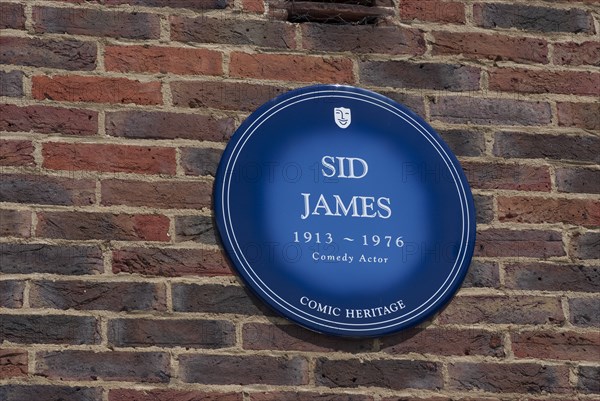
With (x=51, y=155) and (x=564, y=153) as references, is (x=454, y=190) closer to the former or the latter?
(x=564, y=153)

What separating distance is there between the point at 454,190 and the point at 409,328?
349mm

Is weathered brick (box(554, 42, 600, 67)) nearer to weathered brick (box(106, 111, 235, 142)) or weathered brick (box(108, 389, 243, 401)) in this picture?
weathered brick (box(106, 111, 235, 142))

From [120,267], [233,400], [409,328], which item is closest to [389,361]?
[409,328]

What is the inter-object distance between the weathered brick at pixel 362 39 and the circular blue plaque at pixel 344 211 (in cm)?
13

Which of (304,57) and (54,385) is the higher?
(304,57)

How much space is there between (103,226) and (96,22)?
496 mm

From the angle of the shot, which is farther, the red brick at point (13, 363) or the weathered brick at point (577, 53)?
the weathered brick at point (577, 53)

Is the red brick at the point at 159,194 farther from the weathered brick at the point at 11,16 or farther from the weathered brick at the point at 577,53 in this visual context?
the weathered brick at the point at 577,53

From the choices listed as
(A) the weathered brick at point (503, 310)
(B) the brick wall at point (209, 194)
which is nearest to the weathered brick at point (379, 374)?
(B) the brick wall at point (209, 194)

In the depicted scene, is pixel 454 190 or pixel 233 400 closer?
pixel 233 400

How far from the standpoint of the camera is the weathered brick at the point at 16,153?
286cm

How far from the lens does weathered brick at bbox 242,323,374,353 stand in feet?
9.25

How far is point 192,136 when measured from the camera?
2.94 metres

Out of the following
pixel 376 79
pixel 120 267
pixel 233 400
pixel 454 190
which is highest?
pixel 376 79
